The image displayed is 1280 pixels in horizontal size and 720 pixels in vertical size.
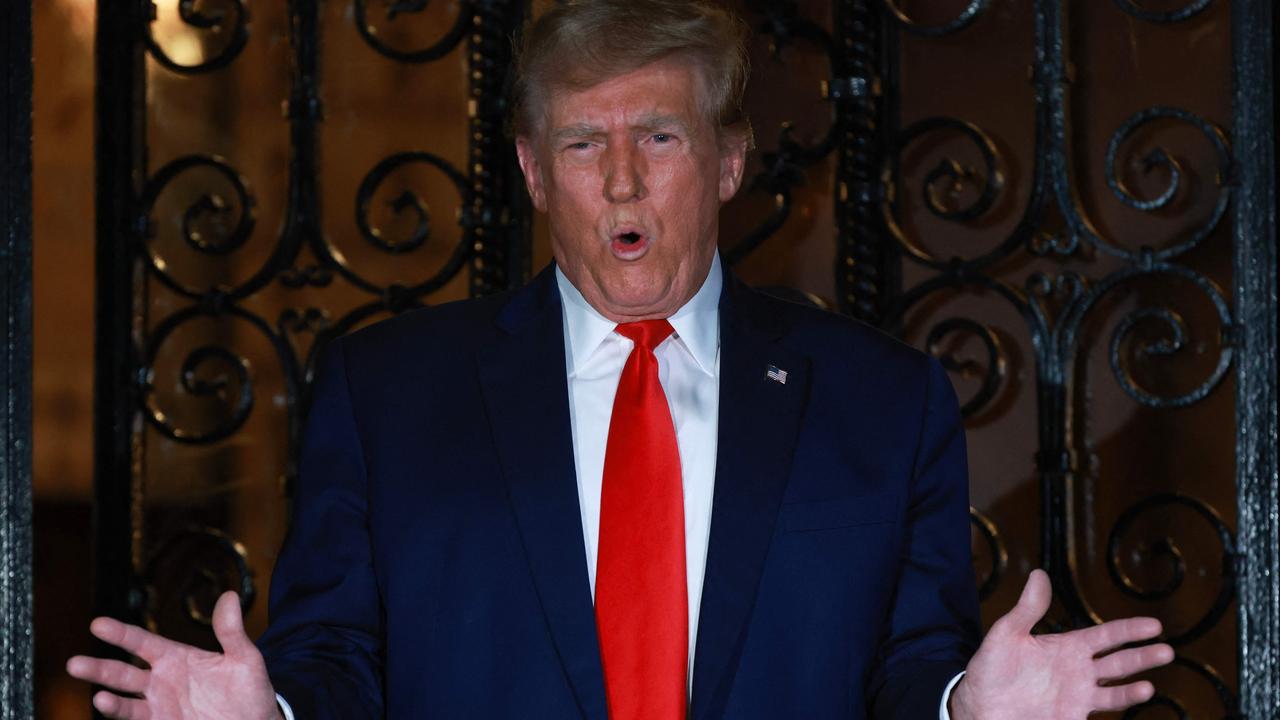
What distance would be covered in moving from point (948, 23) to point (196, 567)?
1827mm

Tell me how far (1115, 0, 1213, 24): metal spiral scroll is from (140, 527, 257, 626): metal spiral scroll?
198 centimetres

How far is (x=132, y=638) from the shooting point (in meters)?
1.52

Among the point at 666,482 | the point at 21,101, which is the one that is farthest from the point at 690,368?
the point at 21,101

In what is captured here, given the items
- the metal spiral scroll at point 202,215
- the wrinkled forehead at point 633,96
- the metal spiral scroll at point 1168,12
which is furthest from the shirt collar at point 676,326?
the metal spiral scroll at point 202,215

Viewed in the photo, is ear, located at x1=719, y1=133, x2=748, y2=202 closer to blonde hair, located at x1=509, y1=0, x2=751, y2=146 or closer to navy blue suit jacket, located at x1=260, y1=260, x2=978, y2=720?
blonde hair, located at x1=509, y1=0, x2=751, y2=146

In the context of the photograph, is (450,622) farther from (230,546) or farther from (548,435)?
(230,546)

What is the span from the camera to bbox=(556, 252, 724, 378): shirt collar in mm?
2008

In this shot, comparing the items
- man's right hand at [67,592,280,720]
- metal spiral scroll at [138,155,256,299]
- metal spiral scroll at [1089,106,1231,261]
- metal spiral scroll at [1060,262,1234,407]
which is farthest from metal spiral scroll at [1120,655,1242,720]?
metal spiral scroll at [138,155,256,299]

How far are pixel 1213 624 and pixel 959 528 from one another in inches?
34.9

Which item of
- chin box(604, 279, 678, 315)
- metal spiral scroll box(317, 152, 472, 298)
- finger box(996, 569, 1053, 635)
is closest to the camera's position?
finger box(996, 569, 1053, 635)

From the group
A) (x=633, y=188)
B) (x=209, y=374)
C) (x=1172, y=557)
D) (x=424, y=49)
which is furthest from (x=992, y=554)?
Result: (x=209, y=374)

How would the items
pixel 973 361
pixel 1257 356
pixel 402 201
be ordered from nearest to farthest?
pixel 1257 356 → pixel 973 361 → pixel 402 201

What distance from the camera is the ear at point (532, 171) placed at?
6.84 ft

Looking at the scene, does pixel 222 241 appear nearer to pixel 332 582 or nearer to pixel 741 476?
pixel 332 582
